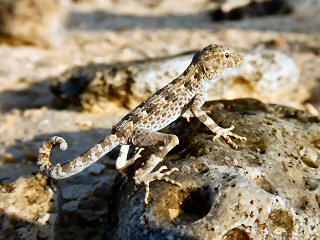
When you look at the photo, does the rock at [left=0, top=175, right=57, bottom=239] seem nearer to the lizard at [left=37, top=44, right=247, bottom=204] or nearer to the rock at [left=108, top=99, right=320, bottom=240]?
the lizard at [left=37, top=44, right=247, bottom=204]

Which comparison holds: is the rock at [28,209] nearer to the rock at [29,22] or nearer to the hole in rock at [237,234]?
the hole in rock at [237,234]

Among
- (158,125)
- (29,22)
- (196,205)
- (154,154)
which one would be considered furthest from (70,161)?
(29,22)

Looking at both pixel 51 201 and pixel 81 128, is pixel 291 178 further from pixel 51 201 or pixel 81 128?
pixel 81 128

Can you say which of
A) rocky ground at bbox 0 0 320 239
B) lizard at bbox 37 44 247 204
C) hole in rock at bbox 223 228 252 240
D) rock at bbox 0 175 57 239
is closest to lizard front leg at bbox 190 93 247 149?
lizard at bbox 37 44 247 204

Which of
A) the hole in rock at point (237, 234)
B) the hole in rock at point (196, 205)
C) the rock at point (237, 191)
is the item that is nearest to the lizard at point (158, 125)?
the rock at point (237, 191)

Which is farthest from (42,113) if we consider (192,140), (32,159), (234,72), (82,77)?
(192,140)

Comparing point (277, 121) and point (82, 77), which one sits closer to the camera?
point (277, 121)

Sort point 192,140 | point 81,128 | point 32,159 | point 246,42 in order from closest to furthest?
point 192,140, point 32,159, point 81,128, point 246,42
